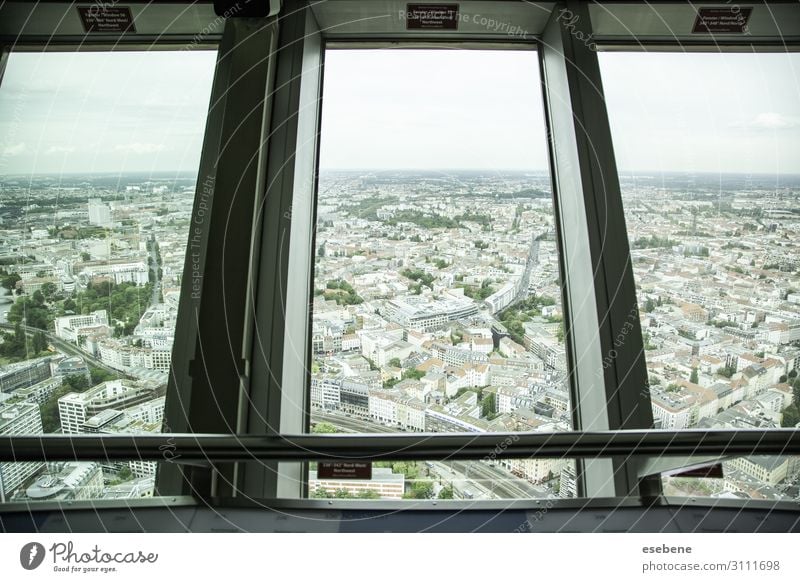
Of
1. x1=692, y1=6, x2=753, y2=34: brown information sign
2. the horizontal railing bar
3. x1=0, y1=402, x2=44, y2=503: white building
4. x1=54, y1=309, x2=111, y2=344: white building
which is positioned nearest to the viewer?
the horizontal railing bar

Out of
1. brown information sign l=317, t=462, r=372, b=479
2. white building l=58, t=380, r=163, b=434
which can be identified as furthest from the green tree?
white building l=58, t=380, r=163, b=434

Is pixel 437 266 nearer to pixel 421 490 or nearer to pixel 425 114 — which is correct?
pixel 425 114

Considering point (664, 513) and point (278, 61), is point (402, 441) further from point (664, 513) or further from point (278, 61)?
point (278, 61)

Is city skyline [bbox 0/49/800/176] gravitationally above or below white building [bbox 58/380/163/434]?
above

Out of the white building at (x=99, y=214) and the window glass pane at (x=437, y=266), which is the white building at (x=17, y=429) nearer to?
the white building at (x=99, y=214)

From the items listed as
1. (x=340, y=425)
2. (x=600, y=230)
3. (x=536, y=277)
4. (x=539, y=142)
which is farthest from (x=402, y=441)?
(x=539, y=142)

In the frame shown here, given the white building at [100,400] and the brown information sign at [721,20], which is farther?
the brown information sign at [721,20]

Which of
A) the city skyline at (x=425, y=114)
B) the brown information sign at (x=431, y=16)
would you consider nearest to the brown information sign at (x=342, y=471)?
the city skyline at (x=425, y=114)
